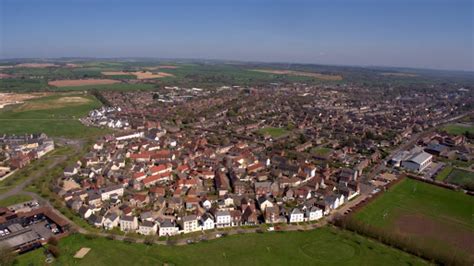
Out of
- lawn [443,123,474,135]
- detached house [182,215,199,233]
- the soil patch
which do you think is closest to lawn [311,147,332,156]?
the soil patch

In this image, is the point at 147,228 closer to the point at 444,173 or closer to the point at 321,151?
the point at 321,151

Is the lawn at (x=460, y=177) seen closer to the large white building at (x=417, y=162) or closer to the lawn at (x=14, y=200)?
the large white building at (x=417, y=162)

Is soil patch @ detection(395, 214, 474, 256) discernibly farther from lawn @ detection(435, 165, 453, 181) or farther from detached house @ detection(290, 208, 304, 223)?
lawn @ detection(435, 165, 453, 181)

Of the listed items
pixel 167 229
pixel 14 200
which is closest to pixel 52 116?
pixel 14 200

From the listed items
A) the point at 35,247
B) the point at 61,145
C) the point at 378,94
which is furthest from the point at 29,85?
the point at 378,94

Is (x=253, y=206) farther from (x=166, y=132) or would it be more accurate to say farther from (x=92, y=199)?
(x=166, y=132)
